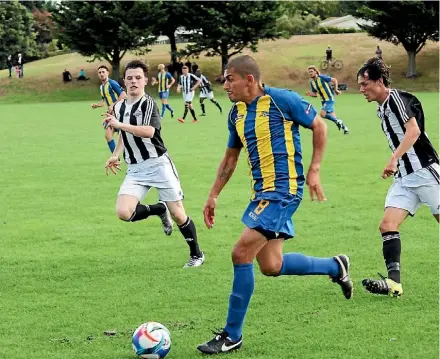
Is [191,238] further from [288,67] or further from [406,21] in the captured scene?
[288,67]

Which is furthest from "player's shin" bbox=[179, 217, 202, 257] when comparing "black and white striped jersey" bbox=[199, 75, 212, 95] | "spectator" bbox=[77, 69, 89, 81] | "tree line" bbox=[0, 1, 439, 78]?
"spectator" bbox=[77, 69, 89, 81]

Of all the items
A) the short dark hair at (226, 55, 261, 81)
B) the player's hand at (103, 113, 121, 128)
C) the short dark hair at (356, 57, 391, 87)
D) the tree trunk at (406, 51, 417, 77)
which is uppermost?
the short dark hair at (226, 55, 261, 81)

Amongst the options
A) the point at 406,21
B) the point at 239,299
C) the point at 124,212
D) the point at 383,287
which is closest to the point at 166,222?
the point at 124,212

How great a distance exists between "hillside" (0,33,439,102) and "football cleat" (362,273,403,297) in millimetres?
46503

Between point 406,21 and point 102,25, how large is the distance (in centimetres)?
2077

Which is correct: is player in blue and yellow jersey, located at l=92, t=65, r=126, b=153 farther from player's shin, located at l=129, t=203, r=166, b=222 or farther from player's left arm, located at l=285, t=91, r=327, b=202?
player's left arm, located at l=285, t=91, r=327, b=202

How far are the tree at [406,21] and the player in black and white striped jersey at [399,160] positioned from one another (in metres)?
47.7

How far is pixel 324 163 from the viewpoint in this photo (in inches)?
632

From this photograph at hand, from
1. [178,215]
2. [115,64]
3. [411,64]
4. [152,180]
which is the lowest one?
[411,64]

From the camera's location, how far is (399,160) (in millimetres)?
7172

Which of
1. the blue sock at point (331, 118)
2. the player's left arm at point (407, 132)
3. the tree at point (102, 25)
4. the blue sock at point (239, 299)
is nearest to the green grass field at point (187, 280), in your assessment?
the blue sock at point (239, 299)

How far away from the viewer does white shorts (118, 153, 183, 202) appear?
27.7ft

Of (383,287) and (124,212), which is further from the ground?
(124,212)

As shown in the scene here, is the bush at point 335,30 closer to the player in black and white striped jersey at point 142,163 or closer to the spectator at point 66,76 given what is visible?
the spectator at point 66,76
